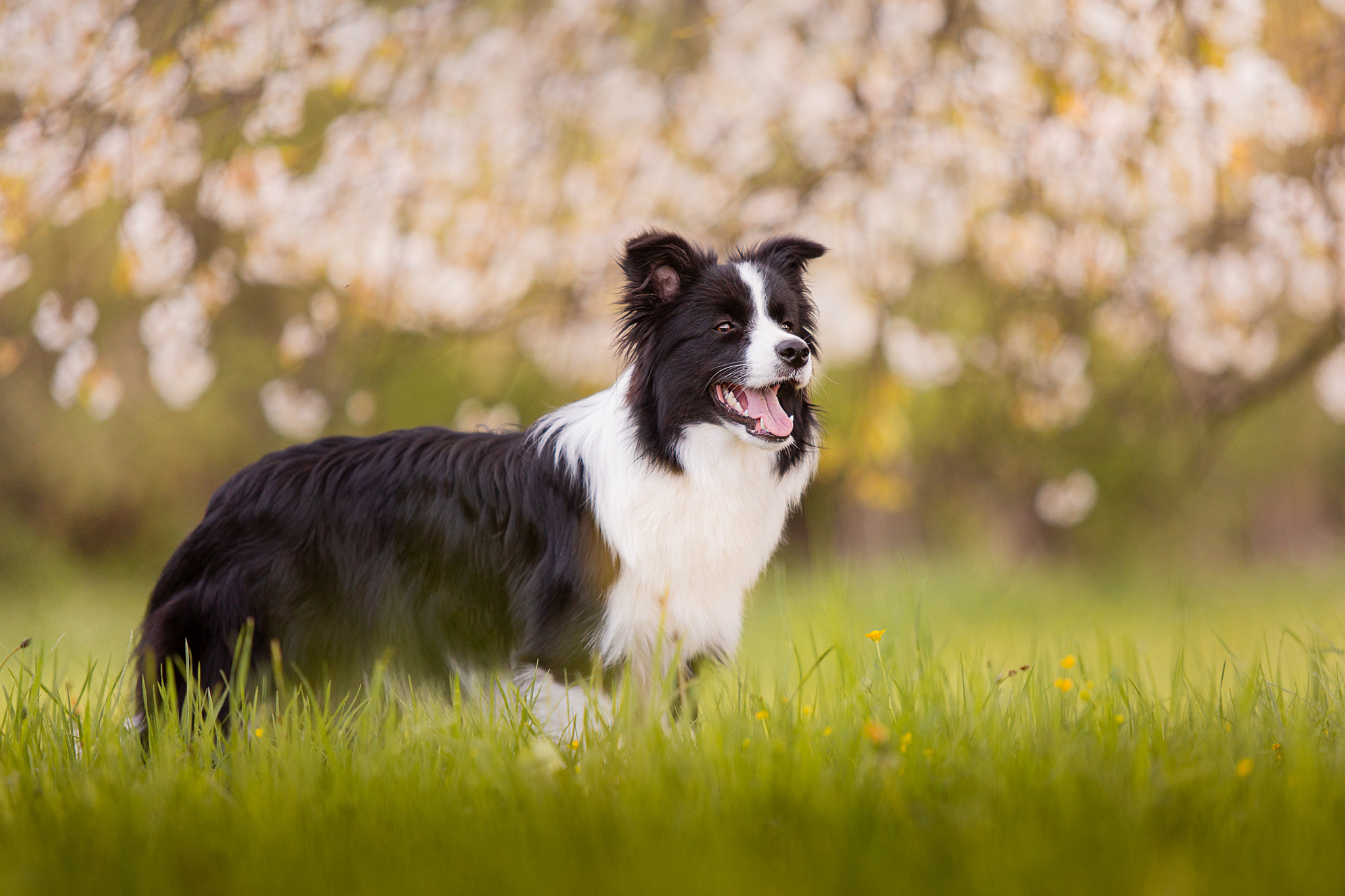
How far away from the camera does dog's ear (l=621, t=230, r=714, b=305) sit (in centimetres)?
376

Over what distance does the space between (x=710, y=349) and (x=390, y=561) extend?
4.79 feet

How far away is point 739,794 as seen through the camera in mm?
2408

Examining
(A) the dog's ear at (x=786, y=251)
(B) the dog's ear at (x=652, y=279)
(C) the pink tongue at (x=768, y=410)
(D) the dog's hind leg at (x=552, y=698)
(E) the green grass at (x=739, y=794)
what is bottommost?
(D) the dog's hind leg at (x=552, y=698)

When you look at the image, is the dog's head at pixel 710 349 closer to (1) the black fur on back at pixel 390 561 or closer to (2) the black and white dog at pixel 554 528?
(2) the black and white dog at pixel 554 528

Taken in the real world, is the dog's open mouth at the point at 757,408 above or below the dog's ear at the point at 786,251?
below

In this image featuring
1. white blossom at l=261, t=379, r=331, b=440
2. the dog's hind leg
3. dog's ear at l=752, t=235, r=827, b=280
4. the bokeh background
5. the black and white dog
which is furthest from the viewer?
white blossom at l=261, t=379, r=331, b=440

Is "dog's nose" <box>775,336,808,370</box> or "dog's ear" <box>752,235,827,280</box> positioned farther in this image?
"dog's ear" <box>752,235,827,280</box>

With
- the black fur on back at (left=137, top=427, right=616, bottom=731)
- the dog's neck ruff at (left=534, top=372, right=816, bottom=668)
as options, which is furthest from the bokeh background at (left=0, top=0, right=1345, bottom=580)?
the black fur on back at (left=137, top=427, right=616, bottom=731)

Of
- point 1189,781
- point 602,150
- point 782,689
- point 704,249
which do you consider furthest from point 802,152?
A: point 1189,781

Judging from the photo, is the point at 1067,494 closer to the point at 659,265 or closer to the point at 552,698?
the point at 659,265

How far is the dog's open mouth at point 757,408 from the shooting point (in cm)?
369

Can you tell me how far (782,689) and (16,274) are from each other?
15.6 ft

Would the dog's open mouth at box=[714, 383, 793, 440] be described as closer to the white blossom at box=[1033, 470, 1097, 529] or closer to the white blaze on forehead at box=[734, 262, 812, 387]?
the white blaze on forehead at box=[734, 262, 812, 387]

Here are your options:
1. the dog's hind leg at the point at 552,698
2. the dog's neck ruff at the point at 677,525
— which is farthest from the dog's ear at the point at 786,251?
the dog's hind leg at the point at 552,698
